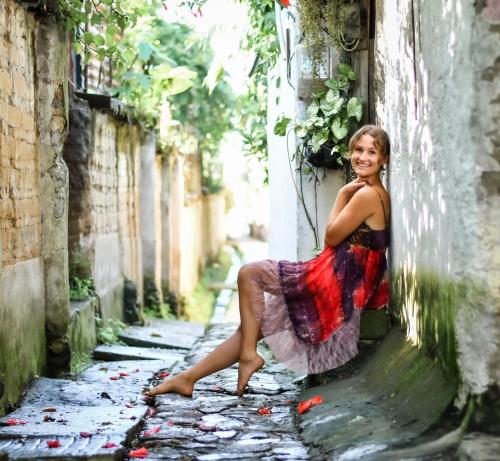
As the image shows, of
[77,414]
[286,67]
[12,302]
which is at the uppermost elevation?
[286,67]

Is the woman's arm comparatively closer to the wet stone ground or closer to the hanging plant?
the wet stone ground

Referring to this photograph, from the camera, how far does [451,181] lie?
388 centimetres

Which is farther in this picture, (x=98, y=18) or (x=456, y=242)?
(x=98, y=18)

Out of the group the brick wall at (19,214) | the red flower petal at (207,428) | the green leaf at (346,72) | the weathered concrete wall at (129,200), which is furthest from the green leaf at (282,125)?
the weathered concrete wall at (129,200)

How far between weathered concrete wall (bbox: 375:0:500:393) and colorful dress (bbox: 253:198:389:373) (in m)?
0.31

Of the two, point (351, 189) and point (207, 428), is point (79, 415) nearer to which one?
point (207, 428)

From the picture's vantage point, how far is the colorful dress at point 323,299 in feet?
18.0

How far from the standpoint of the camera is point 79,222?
8492 mm

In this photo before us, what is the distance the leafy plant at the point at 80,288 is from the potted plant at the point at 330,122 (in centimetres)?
264

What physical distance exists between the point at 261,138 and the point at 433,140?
6217 millimetres

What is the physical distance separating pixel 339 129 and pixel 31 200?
7.67 ft

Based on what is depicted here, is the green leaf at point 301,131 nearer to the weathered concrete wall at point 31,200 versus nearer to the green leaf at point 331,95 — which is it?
the green leaf at point 331,95

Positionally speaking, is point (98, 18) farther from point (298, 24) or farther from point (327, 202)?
point (327, 202)

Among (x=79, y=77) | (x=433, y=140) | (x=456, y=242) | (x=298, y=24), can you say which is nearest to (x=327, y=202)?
(x=298, y=24)
